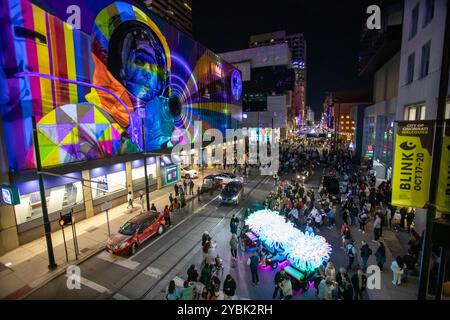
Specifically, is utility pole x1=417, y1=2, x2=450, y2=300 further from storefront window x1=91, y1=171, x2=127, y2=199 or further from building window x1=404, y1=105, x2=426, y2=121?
storefront window x1=91, y1=171, x2=127, y2=199

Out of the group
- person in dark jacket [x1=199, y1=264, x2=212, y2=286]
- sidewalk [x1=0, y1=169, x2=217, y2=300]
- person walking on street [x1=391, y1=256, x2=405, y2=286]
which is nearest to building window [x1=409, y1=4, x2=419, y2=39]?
person walking on street [x1=391, y1=256, x2=405, y2=286]

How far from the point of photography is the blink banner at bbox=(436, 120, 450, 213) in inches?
230

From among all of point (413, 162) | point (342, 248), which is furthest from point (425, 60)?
point (342, 248)

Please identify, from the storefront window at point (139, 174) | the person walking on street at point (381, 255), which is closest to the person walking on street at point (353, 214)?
the person walking on street at point (381, 255)

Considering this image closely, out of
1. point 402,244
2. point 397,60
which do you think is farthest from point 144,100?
point 397,60

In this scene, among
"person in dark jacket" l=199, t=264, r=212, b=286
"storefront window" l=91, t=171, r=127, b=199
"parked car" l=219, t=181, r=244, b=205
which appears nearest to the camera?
"person in dark jacket" l=199, t=264, r=212, b=286

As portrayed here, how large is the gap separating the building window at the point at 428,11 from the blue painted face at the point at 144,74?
2131 cm

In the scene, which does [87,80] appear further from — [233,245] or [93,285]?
[233,245]

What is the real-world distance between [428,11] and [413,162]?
14123 millimetres

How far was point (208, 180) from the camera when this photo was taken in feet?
79.3

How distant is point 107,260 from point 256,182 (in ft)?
64.0

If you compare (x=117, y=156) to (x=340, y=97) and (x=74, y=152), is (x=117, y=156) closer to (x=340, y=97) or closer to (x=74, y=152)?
Answer: (x=74, y=152)

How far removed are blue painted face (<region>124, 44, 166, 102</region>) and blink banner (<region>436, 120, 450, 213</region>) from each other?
67.7 ft

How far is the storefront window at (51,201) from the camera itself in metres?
13.7
